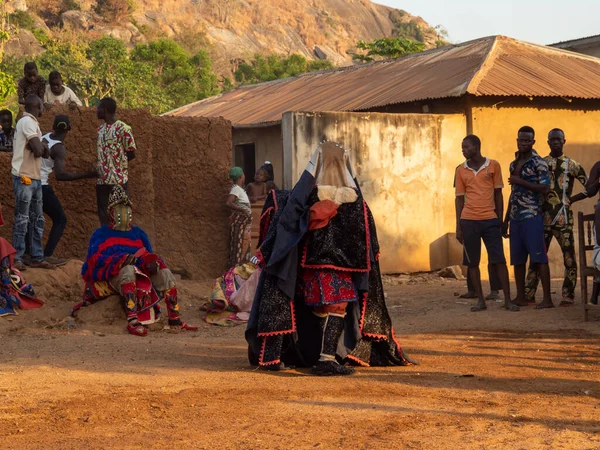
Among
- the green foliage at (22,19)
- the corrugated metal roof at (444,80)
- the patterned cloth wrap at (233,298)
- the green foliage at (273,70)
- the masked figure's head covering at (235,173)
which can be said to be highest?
the green foliage at (22,19)

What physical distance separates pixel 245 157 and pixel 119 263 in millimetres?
10051

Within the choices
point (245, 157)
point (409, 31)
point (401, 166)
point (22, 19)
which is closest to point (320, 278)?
point (401, 166)

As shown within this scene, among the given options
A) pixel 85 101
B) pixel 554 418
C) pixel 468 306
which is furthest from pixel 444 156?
pixel 85 101

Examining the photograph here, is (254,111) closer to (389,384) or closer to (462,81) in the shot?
(462,81)

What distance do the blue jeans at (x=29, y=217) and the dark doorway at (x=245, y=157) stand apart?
29.2 ft

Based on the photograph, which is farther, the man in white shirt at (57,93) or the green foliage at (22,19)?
the green foliage at (22,19)

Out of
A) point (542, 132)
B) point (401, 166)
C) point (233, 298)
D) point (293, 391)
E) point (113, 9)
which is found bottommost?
point (293, 391)

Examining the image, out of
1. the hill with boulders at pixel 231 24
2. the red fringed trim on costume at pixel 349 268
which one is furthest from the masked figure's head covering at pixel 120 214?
the hill with boulders at pixel 231 24

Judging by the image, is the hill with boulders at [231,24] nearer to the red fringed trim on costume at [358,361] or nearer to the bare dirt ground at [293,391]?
the bare dirt ground at [293,391]

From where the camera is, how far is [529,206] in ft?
28.6

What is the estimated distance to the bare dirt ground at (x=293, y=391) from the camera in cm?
429

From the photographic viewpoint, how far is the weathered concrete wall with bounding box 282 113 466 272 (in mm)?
12438

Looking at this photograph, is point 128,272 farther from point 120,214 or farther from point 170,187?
point 170,187

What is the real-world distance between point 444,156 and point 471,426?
361 inches
